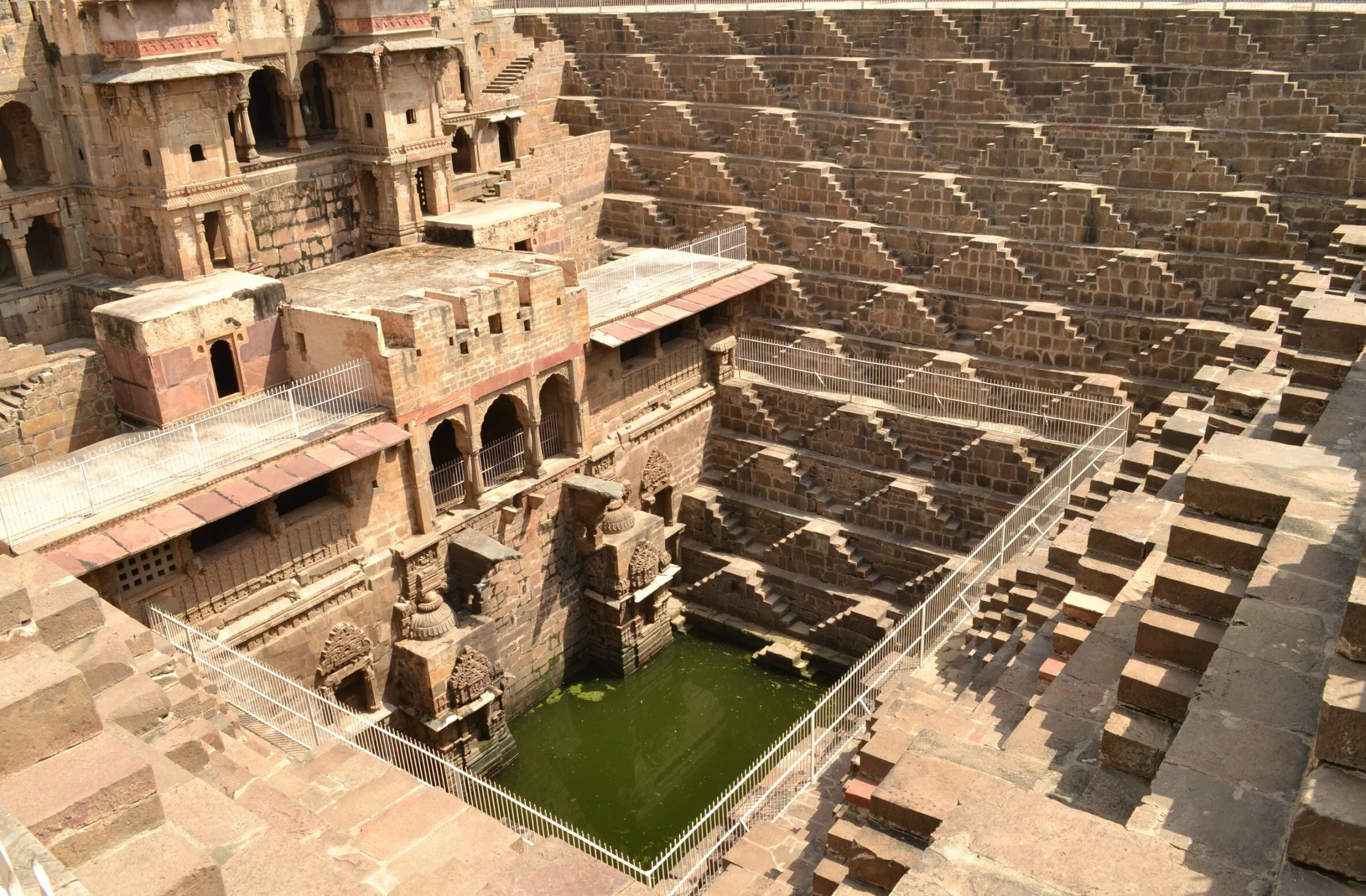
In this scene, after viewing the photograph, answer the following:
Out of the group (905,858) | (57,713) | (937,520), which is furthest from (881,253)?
(57,713)

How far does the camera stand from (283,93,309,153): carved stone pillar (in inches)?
804

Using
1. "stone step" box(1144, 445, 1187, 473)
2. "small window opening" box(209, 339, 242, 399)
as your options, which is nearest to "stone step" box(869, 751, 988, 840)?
"stone step" box(1144, 445, 1187, 473)

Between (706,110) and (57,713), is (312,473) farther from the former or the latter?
(706,110)

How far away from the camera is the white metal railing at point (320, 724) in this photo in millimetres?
13445

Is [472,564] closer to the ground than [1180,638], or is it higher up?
closer to the ground

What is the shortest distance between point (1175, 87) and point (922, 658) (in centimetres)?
1146

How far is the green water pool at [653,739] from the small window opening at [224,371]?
23.1ft

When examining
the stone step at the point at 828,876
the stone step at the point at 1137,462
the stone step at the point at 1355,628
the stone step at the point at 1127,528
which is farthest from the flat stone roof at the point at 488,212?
the stone step at the point at 1355,628

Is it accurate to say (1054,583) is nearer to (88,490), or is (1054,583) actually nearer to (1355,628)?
(1355,628)

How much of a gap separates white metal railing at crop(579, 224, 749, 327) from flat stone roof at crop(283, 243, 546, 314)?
186 centimetres

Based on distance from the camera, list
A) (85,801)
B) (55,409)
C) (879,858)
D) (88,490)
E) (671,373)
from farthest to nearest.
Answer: (671,373)
(55,409)
(88,490)
(879,858)
(85,801)

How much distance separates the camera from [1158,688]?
8.01 metres

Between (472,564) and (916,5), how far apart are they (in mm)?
14561

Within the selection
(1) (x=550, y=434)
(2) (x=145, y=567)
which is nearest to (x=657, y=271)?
(1) (x=550, y=434)
